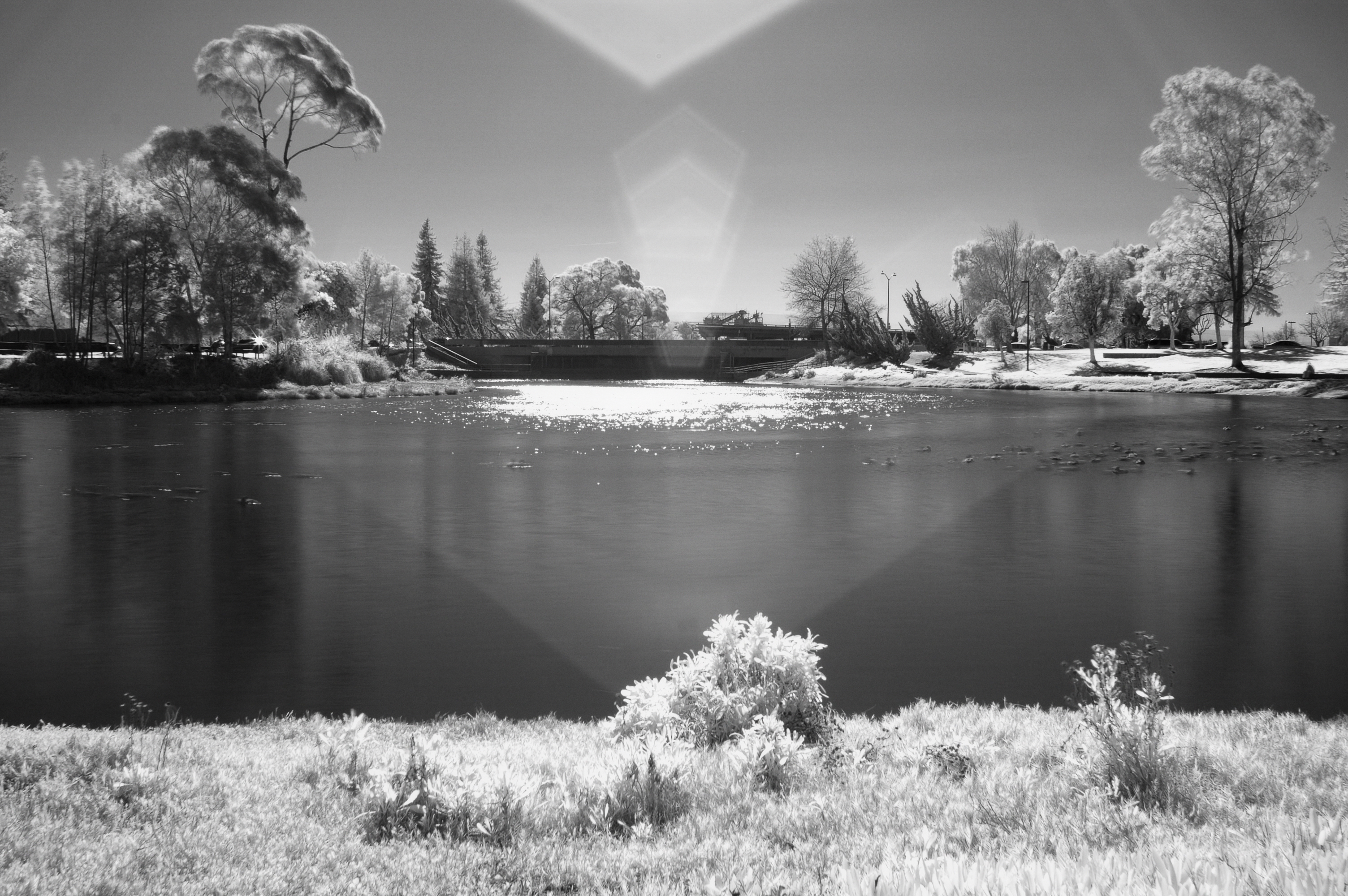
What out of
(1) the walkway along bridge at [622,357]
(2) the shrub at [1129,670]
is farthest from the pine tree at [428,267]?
(2) the shrub at [1129,670]

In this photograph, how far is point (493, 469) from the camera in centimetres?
2388

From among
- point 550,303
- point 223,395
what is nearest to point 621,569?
point 223,395

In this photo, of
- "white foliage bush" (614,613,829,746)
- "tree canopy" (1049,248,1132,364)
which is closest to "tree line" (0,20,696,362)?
"white foliage bush" (614,613,829,746)

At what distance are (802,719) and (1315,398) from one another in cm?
5651

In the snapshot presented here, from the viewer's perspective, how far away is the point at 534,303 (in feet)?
500

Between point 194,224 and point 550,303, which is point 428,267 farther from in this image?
point 194,224

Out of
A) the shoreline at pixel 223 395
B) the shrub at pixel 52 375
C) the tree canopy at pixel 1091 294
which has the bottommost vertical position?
the shoreline at pixel 223 395

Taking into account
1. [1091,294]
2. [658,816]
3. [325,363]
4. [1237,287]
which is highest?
[1091,294]

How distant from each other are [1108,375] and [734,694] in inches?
2803

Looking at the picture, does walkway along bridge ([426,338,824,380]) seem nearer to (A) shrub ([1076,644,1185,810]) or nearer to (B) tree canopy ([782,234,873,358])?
(B) tree canopy ([782,234,873,358])

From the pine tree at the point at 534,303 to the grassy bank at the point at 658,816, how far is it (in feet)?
474

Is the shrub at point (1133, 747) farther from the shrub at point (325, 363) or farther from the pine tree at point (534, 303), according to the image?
the pine tree at point (534, 303)

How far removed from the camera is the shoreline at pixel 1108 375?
186 feet

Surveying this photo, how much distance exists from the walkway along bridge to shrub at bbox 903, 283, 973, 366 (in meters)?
17.0
